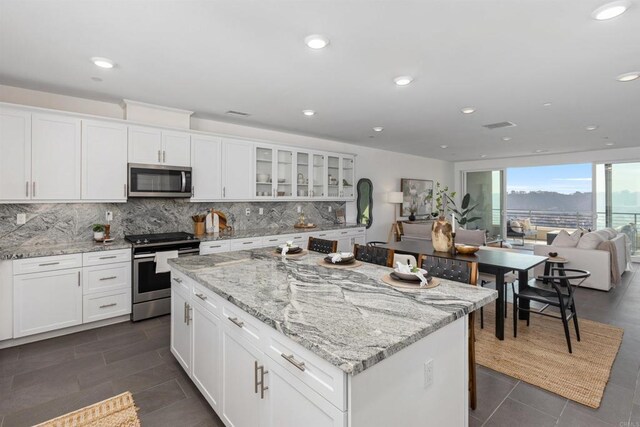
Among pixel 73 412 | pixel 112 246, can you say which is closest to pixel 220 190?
pixel 112 246

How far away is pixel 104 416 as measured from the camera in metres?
2.07

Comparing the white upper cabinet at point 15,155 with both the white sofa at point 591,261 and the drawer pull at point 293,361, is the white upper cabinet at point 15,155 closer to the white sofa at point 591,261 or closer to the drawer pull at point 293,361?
the drawer pull at point 293,361

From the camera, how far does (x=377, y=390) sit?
3.88 ft

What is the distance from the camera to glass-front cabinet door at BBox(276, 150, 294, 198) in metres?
5.29

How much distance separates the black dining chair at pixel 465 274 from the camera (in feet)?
6.82

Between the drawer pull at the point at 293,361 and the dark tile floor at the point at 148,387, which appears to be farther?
the dark tile floor at the point at 148,387

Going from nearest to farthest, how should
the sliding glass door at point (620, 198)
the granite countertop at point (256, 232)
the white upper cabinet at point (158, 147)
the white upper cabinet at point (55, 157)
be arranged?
the white upper cabinet at point (55, 157) < the white upper cabinet at point (158, 147) < the granite countertop at point (256, 232) < the sliding glass door at point (620, 198)

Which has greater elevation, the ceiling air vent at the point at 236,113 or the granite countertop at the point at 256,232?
the ceiling air vent at the point at 236,113

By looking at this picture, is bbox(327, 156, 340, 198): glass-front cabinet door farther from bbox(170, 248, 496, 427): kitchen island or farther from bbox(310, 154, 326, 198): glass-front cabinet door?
bbox(170, 248, 496, 427): kitchen island

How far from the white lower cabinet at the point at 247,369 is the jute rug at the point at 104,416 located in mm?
412

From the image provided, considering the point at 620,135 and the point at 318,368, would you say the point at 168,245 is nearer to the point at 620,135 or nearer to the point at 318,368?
the point at 318,368

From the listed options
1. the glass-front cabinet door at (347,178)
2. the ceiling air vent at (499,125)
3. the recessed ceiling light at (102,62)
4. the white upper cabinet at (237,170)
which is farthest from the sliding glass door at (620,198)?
the recessed ceiling light at (102,62)

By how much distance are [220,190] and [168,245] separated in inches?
44.8

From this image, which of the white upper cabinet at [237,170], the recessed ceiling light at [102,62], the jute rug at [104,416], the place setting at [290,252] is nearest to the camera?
the jute rug at [104,416]
